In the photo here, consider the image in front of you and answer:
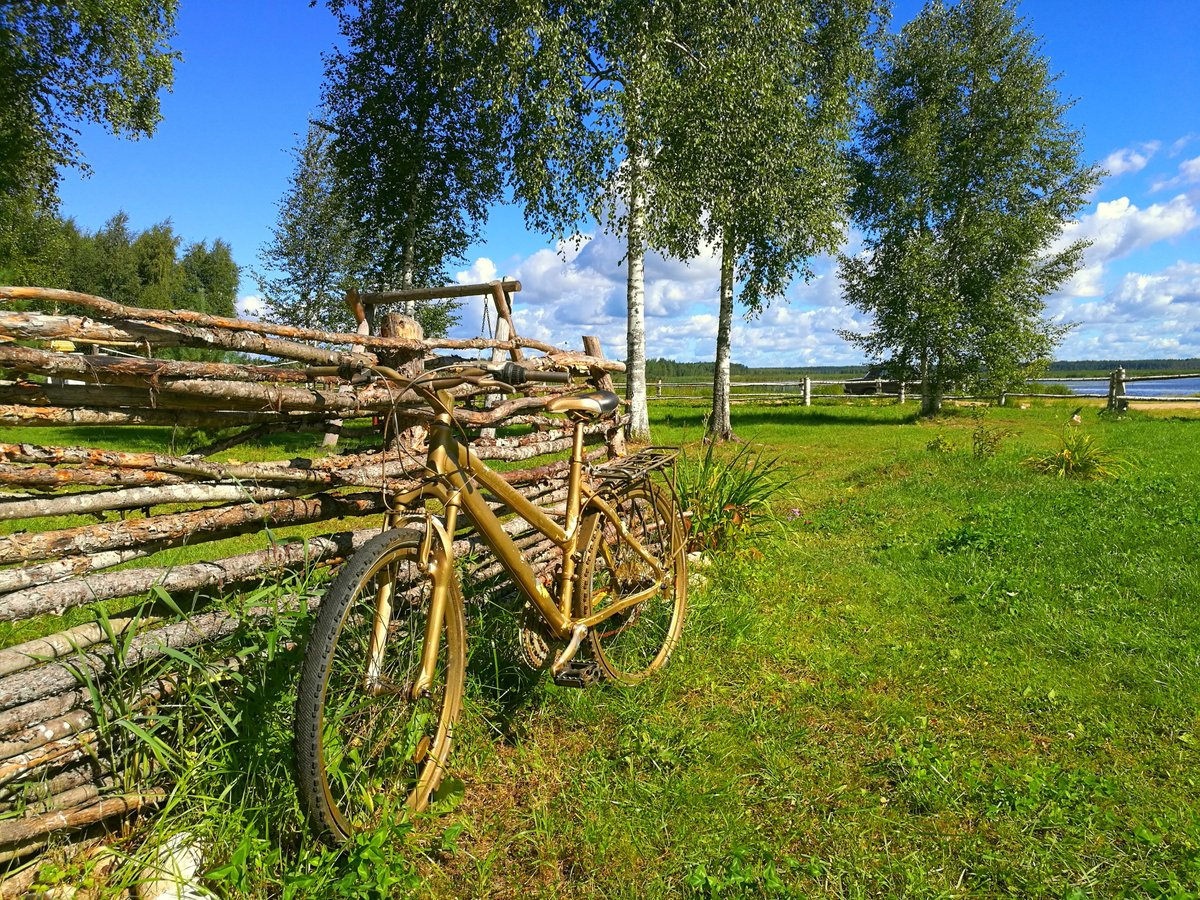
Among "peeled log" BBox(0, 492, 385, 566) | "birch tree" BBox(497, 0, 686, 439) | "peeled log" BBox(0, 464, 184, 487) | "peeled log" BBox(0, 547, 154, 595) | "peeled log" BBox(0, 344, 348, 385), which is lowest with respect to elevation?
"peeled log" BBox(0, 547, 154, 595)

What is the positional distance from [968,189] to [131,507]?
2156cm

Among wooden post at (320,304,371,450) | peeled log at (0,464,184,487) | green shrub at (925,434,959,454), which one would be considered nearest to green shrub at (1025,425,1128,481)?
green shrub at (925,434,959,454)

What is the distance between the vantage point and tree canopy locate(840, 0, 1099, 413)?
1841 cm

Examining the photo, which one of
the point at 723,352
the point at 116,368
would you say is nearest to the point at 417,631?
the point at 116,368

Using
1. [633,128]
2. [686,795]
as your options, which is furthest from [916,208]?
[686,795]

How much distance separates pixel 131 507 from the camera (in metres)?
2.36

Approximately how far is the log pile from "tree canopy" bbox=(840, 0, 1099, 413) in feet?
60.9

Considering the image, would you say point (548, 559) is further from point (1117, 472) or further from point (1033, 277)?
point (1033, 277)

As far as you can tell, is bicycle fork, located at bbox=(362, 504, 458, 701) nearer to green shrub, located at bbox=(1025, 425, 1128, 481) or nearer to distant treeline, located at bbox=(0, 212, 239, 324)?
green shrub, located at bbox=(1025, 425, 1128, 481)

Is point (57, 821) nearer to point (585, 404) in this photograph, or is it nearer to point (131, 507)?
point (131, 507)

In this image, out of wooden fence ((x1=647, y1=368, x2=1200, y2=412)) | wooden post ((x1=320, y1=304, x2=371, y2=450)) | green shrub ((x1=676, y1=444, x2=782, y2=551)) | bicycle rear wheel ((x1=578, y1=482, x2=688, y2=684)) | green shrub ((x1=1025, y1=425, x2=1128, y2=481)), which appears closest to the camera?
wooden post ((x1=320, y1=304, x2=371, y2=450))

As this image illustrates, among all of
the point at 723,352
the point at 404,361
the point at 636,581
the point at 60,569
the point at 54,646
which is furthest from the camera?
the point at 723,352

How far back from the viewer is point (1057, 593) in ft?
15.0

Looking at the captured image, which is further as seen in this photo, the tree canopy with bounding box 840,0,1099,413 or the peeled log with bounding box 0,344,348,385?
the tree canopy with bounding box 840,0,1099,413
